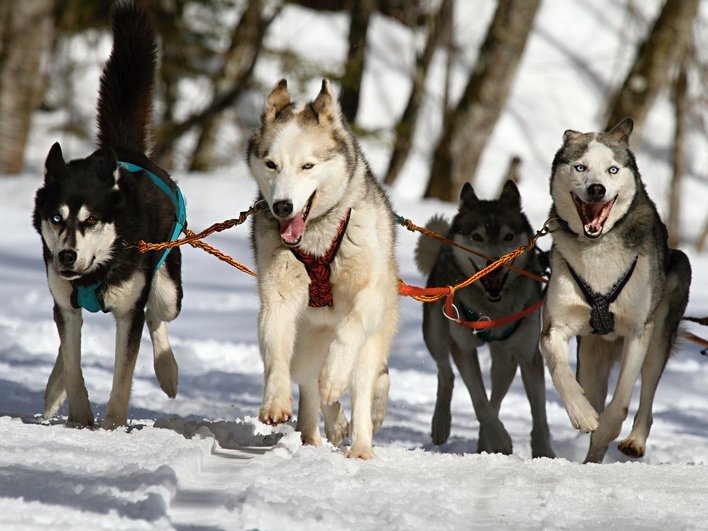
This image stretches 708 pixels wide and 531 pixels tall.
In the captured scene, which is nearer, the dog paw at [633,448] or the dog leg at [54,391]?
the dog paw at [633,448]

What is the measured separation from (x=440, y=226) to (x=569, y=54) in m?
24.1

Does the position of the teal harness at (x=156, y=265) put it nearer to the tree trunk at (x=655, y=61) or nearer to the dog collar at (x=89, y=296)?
the dog collar at (x=89, y=296)

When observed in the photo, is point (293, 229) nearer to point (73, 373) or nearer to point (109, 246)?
point (109, 246)

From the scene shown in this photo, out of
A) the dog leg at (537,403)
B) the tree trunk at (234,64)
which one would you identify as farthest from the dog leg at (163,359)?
the tree trunk at (234,64)

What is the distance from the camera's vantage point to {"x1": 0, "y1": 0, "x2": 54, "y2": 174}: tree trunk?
15891 millimetres

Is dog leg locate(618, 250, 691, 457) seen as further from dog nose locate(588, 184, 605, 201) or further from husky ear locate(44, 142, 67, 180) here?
husky ear locate(44, 142, 67, 180)

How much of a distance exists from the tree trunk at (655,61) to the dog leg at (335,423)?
7350 millimetres

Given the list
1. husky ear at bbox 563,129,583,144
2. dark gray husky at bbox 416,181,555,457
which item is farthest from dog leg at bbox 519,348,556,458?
husky ear at bbox 563,129,583,144

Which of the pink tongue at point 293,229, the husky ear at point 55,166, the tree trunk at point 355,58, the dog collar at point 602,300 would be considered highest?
the tree trunk at point 355,58

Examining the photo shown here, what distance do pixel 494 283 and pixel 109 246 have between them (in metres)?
2.17

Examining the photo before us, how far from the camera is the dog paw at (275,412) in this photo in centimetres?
405

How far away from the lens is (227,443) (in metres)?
4.74

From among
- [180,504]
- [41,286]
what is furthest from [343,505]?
[41,286]

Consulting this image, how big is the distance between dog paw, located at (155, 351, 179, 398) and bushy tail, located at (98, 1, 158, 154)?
1101mm
